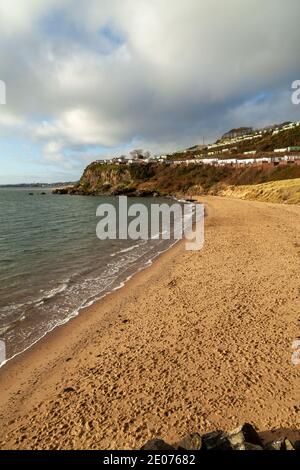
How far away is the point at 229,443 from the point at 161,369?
3481 millimetres

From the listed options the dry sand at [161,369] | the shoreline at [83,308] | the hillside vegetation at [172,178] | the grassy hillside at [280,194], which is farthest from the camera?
the hillside vegetation at [172,178]

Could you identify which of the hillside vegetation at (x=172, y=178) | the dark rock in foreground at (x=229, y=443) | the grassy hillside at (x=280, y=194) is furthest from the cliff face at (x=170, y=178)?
the dark rock in foreground at (x=229, y=443)

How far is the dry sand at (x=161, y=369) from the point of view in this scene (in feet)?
23.0

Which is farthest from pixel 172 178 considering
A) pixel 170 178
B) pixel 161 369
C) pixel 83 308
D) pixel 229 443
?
pixel 229 443

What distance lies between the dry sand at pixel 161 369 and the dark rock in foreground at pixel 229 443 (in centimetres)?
96

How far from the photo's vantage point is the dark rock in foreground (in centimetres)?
554

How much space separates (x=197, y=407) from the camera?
7.45 meters

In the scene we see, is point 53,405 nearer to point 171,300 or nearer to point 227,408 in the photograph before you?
point 227,408

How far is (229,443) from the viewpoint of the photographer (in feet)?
18.7

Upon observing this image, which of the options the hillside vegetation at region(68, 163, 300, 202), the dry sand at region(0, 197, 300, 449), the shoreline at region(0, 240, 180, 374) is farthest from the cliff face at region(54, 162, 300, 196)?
the dry sand at region(0, 197, 300, 449)

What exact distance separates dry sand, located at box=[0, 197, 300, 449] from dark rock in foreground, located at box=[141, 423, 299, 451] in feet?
3.15

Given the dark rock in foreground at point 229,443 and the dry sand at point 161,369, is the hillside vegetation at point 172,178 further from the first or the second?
the dark rock in foreground at point 229,443

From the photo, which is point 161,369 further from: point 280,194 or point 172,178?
point 172,178
